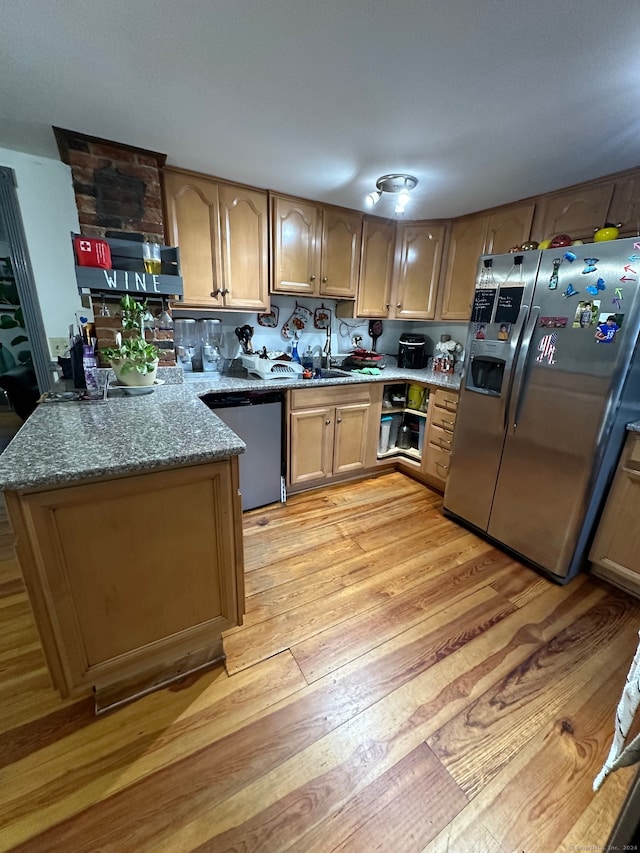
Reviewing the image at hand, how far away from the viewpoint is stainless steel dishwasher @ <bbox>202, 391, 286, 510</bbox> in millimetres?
2213

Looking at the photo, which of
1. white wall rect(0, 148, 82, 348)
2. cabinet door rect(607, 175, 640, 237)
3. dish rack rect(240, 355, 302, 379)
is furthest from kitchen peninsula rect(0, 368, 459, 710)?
cabinet door rect(607, 175, 640, 237)

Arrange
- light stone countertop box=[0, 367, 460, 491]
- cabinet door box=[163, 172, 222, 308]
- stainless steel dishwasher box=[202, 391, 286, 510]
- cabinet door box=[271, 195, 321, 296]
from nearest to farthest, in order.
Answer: light stone countertop box=[0, 367, 460, 491], cabinet door box=[163, 172, 222, 308], stainless steel dishwasher box=[202, 391, 286, 510], cabinet door box=[271, 195, 321, 296]

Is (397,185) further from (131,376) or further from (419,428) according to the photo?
(131,376)

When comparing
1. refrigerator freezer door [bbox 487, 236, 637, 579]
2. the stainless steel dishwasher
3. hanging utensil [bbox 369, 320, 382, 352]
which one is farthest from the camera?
hanging utensil [bbox 369, 320, 382, 352]

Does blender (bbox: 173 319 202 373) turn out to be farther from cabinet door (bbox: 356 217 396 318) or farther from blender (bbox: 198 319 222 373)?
cabinet door (bbox: 356 217 396 318)

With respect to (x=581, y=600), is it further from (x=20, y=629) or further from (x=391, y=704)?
(x=20, y=629)

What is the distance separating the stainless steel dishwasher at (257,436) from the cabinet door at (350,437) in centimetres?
49

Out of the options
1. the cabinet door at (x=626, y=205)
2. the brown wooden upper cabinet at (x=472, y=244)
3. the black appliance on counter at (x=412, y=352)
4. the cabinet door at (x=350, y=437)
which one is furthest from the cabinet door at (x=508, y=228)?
the cabinet door at (x=350, y=437)

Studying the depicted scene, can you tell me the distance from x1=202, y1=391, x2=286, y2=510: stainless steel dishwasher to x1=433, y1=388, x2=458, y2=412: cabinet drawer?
48.8 inches

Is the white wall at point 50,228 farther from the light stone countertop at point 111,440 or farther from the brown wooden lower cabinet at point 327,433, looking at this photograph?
the brown wooden lower cabinet at point 327,433

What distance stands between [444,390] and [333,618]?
5.98ft

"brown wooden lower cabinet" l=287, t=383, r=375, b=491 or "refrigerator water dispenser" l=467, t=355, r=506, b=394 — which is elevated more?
"refrigerator water dispenser" l=467, t=355, r=506, b=394

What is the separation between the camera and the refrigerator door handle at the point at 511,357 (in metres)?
→ 1.87

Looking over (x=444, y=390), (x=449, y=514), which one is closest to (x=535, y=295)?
(x=444, y=390)
